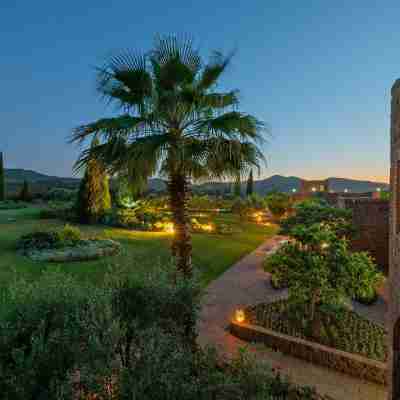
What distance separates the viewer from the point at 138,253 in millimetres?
10688

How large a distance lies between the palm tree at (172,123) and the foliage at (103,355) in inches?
84.7

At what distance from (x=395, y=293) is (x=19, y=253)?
1099cm

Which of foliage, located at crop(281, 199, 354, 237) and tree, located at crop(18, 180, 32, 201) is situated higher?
tree, located at crop(18, 180, 32, 201)

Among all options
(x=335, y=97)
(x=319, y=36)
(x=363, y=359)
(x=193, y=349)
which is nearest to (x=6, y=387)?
(x=193, y=349)

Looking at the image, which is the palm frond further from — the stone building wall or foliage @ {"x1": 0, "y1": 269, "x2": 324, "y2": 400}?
foliage @ {"x1": 0, "y1": 269, "x2": 324, "y2": 400}

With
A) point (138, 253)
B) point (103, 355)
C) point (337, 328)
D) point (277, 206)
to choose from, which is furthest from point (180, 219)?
point (277, 206)

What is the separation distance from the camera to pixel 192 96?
4.89 m

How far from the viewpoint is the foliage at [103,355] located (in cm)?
235

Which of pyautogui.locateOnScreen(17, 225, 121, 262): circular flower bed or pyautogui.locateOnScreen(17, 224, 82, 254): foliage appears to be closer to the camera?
pyautogui.locateOnScreen(17, 225, 121, 262): circular flower bed

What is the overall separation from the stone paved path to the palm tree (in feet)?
5.34

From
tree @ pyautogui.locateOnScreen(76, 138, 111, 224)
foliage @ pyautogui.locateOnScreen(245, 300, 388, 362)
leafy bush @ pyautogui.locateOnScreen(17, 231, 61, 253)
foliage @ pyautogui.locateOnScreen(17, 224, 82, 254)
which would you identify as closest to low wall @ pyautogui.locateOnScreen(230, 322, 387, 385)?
foliage @ pyautogui.locateOnScreen(245, 300, 388, 362)

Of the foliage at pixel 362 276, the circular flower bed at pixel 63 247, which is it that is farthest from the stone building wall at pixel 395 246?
the circular flower bed at pixel 63 247

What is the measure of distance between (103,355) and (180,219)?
319 cm

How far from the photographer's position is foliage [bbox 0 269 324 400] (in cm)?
235
